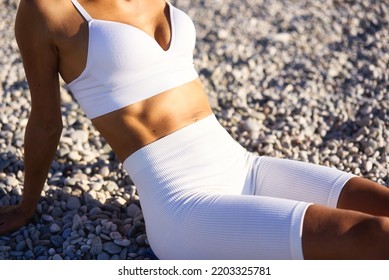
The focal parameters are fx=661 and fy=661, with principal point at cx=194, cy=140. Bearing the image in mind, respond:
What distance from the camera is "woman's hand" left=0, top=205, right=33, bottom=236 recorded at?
3.06 metres

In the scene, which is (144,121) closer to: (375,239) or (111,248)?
(111,248)

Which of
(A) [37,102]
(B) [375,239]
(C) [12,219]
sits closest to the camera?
(B) [375,239]

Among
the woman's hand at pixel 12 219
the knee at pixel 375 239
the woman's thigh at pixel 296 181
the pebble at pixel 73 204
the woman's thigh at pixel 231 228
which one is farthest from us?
the pebble at pixel 73 204

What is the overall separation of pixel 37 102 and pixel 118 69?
398mm

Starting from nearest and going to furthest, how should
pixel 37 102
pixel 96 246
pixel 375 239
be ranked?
1. pixel 375 239
2. pixel 37 102
3. pixel 96 246

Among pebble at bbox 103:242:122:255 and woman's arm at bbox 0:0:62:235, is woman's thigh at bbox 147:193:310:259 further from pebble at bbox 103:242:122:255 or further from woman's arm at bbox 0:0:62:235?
woman's arm at bbox 0:0:62:235

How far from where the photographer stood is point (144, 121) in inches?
104

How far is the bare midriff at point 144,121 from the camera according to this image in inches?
104

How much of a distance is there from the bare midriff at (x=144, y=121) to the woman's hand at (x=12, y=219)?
687mm

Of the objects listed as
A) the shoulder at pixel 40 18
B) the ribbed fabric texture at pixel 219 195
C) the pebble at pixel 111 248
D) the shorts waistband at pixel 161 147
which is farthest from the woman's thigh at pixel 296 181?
the shoulder at pixel 40 18

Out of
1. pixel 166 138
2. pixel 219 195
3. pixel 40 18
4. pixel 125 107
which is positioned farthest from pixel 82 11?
pixel 219 195

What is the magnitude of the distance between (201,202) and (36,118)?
82cm

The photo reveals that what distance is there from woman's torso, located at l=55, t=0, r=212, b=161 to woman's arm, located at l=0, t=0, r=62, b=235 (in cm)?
6

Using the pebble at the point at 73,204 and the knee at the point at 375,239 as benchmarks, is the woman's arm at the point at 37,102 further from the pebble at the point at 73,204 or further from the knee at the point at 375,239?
the knee at the point at 375,239
